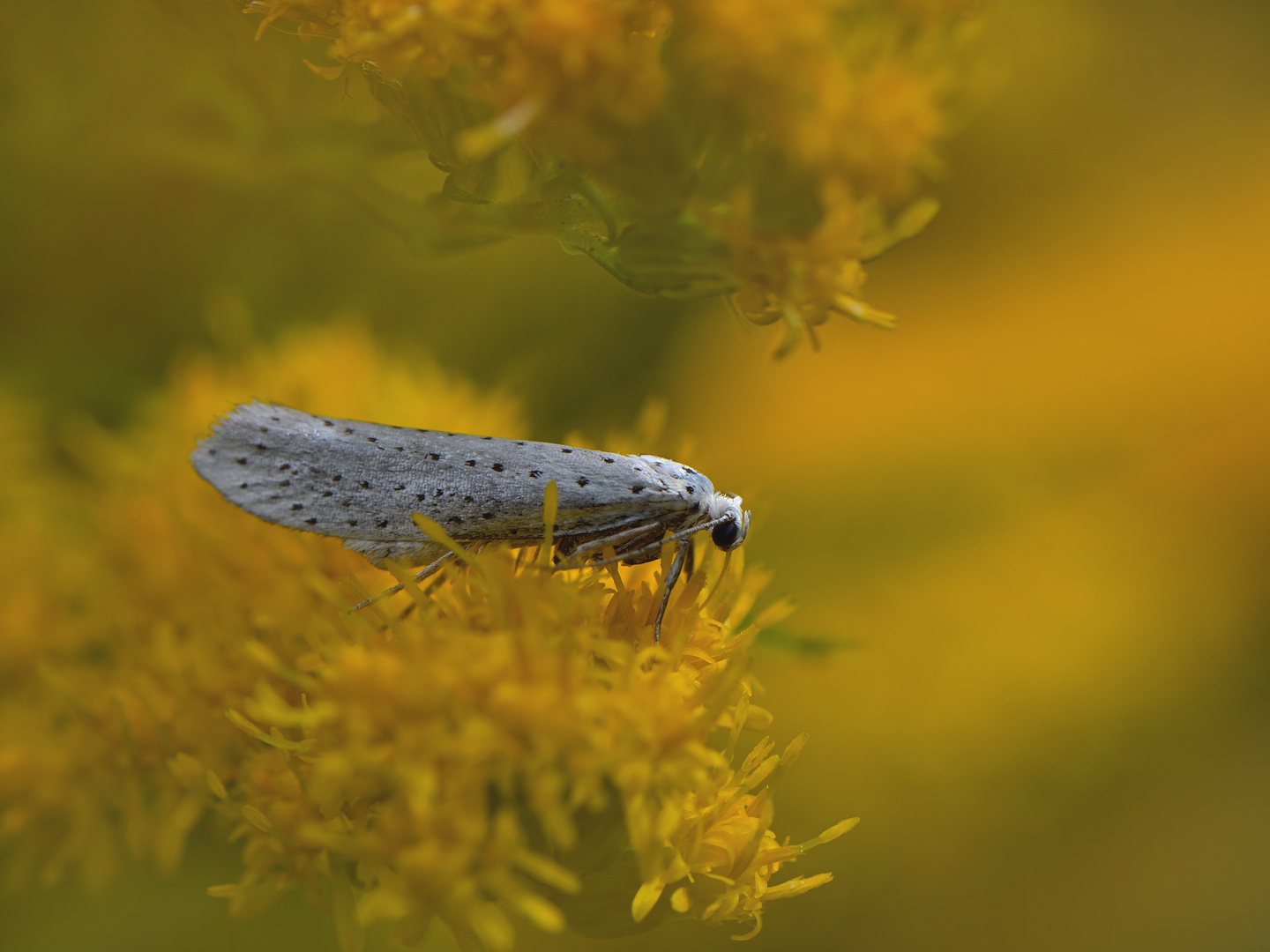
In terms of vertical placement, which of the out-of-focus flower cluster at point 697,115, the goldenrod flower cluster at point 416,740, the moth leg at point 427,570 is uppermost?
the out-of-focus flower cluster at point 697,115

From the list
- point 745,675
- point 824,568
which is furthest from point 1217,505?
point 745,675

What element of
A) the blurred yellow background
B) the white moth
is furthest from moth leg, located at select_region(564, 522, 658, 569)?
the blurred yellow background

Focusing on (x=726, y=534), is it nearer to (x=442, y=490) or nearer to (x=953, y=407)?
(x=442, y=490)

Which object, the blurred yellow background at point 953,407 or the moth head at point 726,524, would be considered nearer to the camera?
the moth head at point 726,524

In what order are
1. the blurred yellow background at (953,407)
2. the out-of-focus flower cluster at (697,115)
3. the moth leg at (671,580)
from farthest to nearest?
the blurred yellow background at (953,407) < the moth leg at (671,580) < the out-of-focus flower cluster at (697,115)

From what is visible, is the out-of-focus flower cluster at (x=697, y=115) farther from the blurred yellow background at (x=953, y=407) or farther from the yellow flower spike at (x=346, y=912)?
the blurred yellow background at (x=953, y=407)

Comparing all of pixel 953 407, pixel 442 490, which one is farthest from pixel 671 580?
pixel 953 407

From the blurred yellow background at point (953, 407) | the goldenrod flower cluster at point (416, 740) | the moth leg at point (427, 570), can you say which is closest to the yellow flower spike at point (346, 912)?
the goldenrod flower cluster at point (416, 740)
